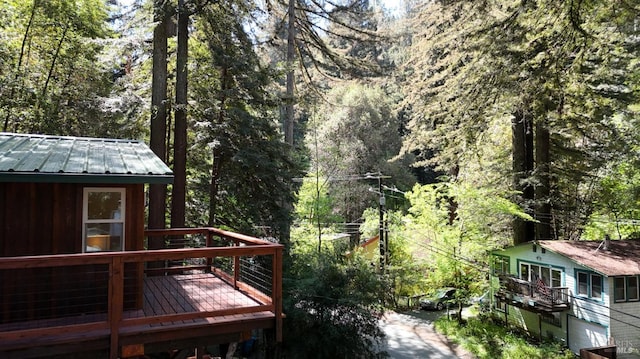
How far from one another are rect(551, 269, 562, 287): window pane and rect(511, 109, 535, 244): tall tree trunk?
1643mm

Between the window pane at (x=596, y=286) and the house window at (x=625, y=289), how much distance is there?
399 millimetres

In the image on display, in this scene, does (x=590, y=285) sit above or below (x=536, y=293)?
above

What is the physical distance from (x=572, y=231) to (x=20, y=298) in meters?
22.4

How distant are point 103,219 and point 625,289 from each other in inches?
630

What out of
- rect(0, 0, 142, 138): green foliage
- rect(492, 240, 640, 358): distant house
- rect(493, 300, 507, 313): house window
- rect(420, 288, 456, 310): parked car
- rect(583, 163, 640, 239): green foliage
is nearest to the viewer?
rect(0, 0, 142, 138): green foliage

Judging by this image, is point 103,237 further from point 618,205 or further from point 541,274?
point 618,205

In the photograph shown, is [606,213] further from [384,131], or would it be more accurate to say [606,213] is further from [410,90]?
[384,131]

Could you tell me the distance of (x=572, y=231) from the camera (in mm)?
20719

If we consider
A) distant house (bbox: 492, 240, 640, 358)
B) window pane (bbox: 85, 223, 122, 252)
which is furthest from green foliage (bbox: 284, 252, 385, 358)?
distant house (bbox: 492, 240, 640, 358)

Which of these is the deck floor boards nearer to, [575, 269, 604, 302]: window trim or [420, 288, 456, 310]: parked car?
[575, 269, 604, 302]: window trim

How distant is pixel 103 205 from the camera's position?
231 inches

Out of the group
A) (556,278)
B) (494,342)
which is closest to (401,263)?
(494,342)

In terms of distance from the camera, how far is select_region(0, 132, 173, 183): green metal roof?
204 inches

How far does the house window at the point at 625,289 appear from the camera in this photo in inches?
551
